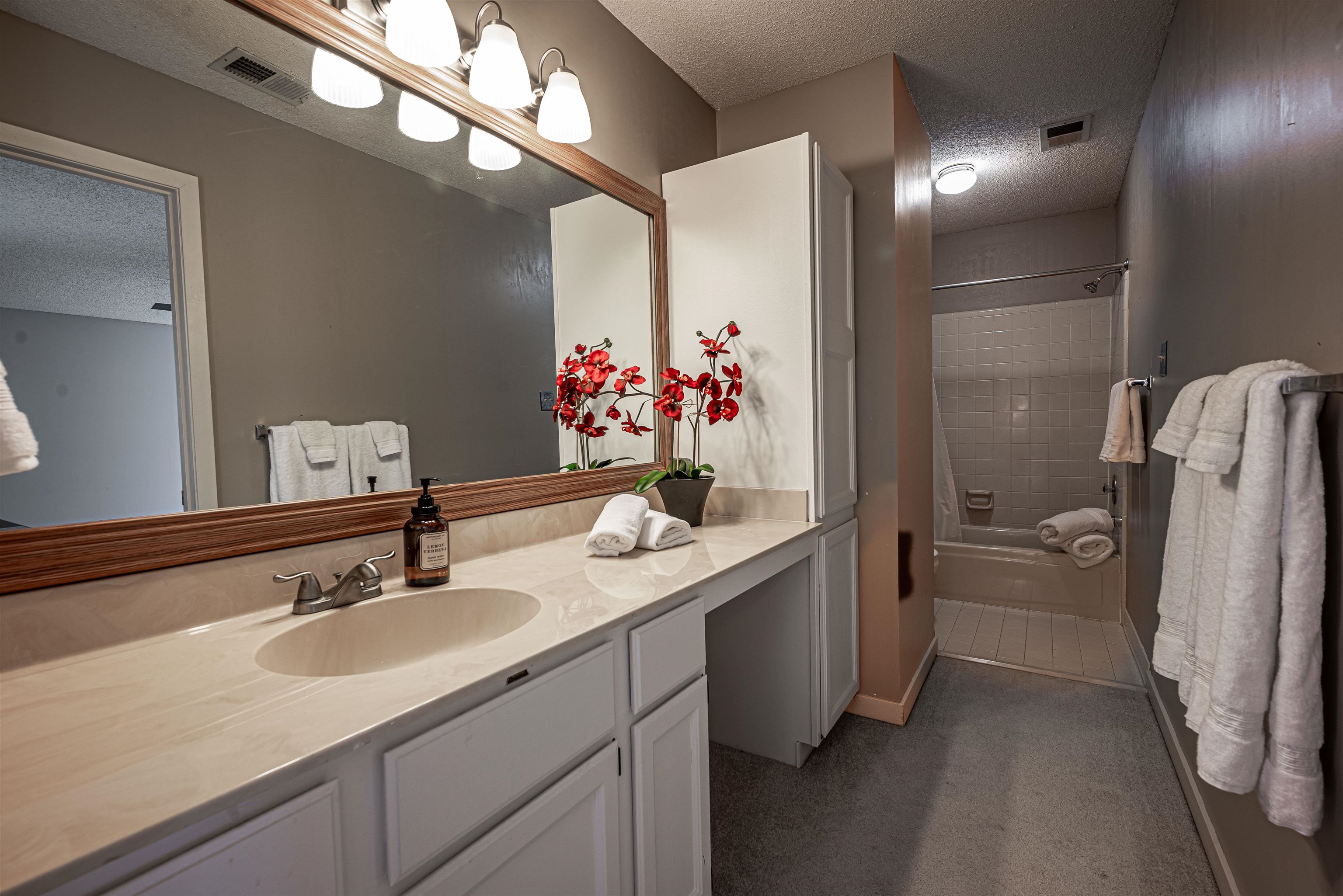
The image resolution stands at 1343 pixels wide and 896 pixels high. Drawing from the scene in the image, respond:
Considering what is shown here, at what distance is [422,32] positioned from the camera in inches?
48.0

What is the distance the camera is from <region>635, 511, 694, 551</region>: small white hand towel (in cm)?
151

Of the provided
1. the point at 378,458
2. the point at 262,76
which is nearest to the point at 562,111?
the point at 262,76

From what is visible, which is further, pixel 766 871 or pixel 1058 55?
pixel 1058 55

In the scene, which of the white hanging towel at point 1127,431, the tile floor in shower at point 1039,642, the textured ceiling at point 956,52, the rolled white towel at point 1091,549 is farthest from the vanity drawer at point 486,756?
the rolled white towel at point 1091,549

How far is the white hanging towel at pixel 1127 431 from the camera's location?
256 cm

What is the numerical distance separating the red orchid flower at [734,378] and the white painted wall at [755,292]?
0.03 meters

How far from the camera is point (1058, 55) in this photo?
86.1 inches

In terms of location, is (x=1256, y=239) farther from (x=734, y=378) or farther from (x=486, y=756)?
(x=486, y=756)

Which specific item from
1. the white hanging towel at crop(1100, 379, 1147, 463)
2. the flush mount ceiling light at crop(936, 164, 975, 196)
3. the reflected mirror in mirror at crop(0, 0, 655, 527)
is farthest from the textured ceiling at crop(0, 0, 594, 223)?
the white hanging towel at crop(1100, 379, 1147, 463)

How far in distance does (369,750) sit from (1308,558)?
1.25 metres

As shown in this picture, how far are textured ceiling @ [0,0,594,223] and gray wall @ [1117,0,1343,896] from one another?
5.04ft

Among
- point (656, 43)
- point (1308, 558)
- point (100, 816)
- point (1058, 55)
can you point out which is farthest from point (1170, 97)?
point (100, 816)

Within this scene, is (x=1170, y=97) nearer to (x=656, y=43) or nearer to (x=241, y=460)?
(x=656, y=43)

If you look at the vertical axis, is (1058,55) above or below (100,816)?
above
